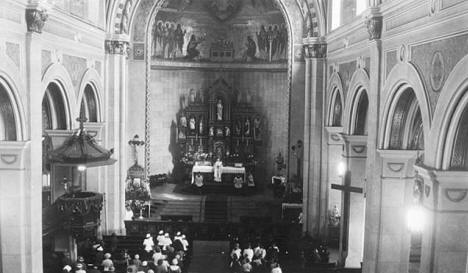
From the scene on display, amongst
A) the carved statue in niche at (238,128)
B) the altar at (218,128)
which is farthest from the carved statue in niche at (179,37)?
the carved statue in niche at (238,128)

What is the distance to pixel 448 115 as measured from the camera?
10.6 m

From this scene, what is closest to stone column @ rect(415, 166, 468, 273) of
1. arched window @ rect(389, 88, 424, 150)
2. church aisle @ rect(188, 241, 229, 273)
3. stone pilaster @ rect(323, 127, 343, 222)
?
arched window @ rect(389, 88, 424, 150)

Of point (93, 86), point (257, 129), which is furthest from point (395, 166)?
point (257, 129)

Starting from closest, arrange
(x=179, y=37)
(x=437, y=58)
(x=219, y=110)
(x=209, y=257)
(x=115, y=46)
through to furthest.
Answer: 1. (x=437, y=58)
2. (x=209, y=257)
3. (x=115, y=46)
4. (x=179, y=37)
5. (x=219, y=110)

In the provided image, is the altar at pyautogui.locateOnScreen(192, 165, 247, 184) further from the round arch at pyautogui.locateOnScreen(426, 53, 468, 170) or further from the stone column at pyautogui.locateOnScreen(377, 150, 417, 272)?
the round arch at pyautogui.locateOnScreen(426, 53, 468, 170)

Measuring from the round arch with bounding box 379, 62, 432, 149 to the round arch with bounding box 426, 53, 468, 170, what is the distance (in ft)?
1.79

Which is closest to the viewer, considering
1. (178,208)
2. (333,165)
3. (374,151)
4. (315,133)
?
(374,151)

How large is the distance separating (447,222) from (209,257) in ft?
37.6

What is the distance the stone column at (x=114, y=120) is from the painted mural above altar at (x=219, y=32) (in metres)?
6.45

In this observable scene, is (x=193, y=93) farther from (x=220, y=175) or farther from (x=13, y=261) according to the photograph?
(x=13, y=261)

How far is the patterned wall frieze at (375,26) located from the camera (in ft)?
48.3

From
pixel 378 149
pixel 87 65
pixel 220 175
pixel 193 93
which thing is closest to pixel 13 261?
pixel 87 65

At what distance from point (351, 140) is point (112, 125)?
31.9 ft

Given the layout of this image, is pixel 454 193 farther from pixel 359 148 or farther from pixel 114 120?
pixel 114 120
